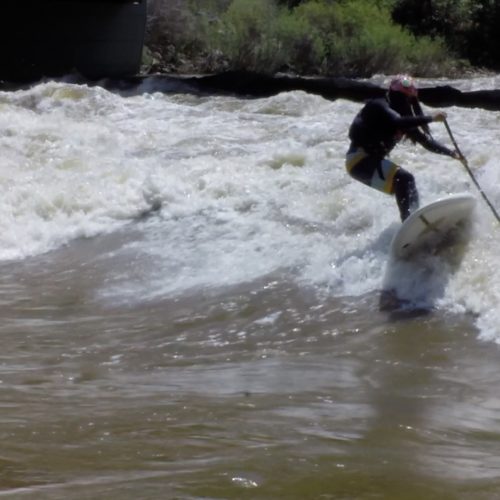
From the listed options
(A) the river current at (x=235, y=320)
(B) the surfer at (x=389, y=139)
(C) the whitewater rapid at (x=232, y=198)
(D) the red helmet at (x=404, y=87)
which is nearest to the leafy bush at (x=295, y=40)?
(C) the whitewater rapid at (x=232, y=198)

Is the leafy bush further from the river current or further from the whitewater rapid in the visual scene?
the river current

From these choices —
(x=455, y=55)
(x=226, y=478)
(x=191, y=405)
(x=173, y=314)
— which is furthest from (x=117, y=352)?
(x=455, y=55)

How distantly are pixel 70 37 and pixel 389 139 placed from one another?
803 inches

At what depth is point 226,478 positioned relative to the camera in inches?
177

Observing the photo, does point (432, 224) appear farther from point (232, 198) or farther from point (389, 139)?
point (232, 198)

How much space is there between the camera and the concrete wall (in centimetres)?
2731

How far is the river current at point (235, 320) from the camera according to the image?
4762 millimetres

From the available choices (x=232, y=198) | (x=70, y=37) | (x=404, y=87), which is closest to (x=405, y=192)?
(x=404, y=87)

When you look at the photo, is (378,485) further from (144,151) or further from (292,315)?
(144,151)

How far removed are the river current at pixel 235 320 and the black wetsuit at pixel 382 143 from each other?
567 millimetres

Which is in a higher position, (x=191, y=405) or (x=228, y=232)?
(x=191, y=405)

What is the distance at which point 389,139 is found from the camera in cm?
879

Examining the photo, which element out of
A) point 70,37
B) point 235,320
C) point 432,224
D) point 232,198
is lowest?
point 70,37

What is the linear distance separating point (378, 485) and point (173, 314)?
14.2 ft
